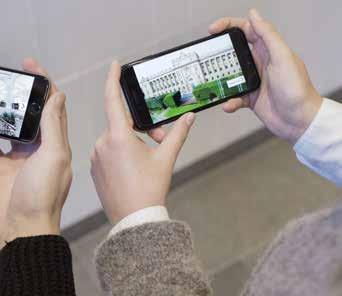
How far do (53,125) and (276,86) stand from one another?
30 centimetres

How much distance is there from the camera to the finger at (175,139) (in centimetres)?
65

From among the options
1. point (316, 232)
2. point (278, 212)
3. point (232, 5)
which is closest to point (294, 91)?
point (232, 5)

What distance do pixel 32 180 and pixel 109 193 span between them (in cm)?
10

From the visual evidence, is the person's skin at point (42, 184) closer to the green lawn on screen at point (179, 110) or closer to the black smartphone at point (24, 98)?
the black smartphone at point (24, 98)

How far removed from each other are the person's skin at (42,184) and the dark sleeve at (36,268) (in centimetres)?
5

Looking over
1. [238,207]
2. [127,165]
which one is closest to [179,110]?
[127,165]

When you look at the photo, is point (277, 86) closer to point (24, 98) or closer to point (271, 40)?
point (271, 40)

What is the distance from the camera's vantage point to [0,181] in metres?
0.71

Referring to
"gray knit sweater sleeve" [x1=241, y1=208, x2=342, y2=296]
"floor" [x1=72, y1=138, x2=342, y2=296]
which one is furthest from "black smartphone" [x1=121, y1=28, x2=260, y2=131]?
"floor" [x1=72, y1=138, x2=342, y2=296]

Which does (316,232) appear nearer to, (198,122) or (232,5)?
(198,122)

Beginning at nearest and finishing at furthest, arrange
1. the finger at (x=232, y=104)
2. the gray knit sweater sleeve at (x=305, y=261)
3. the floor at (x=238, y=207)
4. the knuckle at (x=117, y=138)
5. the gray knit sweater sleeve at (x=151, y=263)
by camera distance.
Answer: the gray knit sweater sleeve at (x=151, y=263)
the knuckle at (x=117, y=138)
the finger at (x=232, y=104)
the gray knit sweater sleeve at (x=305, y=261)
the floor at (x=238, y=207)

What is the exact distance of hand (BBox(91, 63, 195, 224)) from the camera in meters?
0.62

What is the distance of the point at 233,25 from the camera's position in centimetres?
75

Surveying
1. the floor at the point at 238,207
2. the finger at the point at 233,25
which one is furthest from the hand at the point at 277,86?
the floor at the point at 238,207
